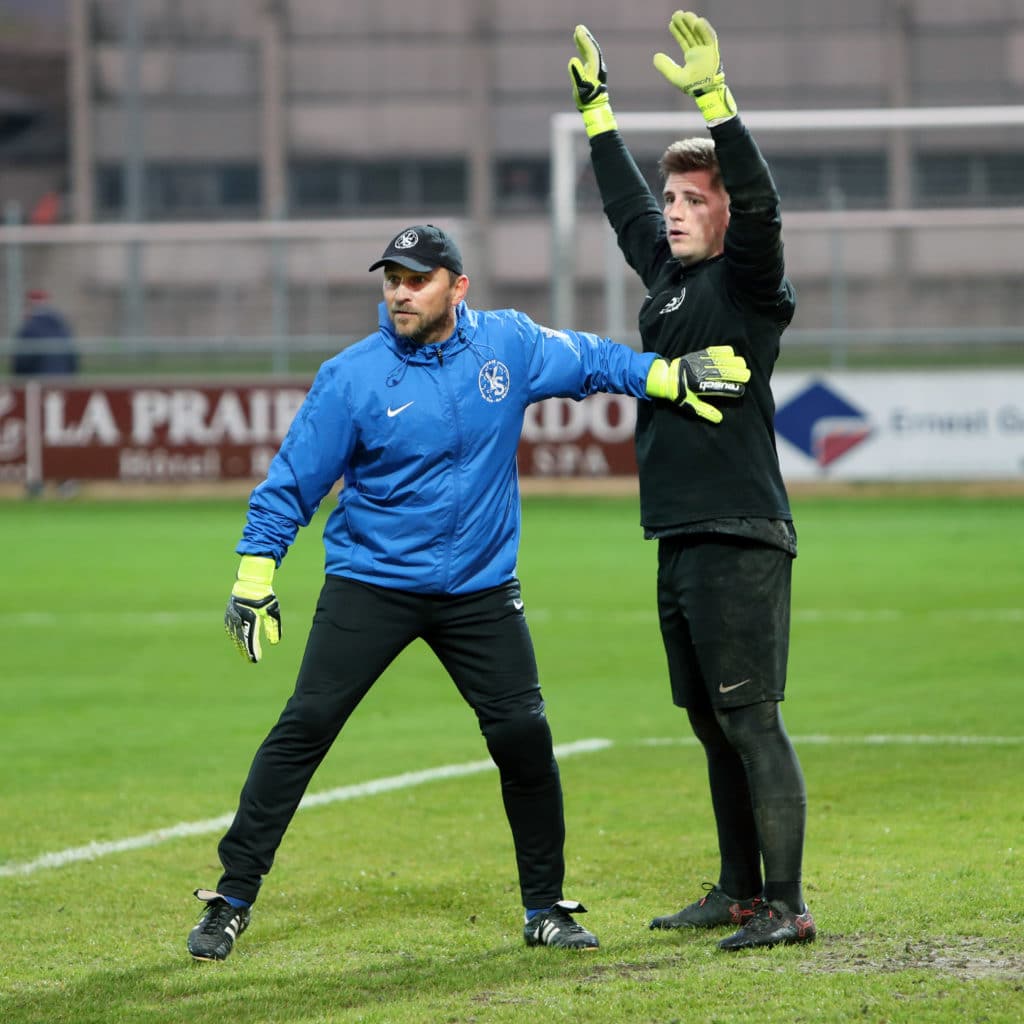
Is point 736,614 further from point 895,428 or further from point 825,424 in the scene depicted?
point 895,428

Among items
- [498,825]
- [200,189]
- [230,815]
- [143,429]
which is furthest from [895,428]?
[200,189]

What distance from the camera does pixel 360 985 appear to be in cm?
483

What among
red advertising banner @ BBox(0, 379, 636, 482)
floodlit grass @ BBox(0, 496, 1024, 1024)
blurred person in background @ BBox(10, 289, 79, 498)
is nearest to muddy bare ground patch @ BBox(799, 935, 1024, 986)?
floodlit grass @ BBox(0, 496, 1024, 1024)

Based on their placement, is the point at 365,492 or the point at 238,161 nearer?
the point at 365,492

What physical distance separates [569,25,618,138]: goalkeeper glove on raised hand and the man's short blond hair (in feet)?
1.86

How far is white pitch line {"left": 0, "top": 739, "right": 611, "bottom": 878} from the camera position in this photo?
638cm

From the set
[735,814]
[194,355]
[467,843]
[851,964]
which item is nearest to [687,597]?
[735,814]

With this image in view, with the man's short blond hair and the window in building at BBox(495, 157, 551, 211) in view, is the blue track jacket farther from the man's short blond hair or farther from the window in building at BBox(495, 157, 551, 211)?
the window in building at BBox(495, 157, 551, 211)

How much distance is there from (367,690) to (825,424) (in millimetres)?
14118

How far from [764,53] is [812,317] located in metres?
30.5

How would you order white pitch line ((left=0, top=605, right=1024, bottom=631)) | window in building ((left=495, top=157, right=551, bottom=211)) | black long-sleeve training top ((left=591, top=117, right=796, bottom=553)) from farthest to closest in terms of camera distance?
window in building ((left=495, top=157, right=551, bottom=211)) < white pitch line ((left=0, top=605, right=1024, bottom=631)) < black long-sleeve training top ((left=591, top=117, right=796, bottom=553))

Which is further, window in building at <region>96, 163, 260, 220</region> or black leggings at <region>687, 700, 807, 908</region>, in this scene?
window in building at <region>96, 163, 260, 220</region>

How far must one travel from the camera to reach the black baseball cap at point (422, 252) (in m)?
5.19

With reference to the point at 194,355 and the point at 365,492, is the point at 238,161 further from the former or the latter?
the point at 365,492
